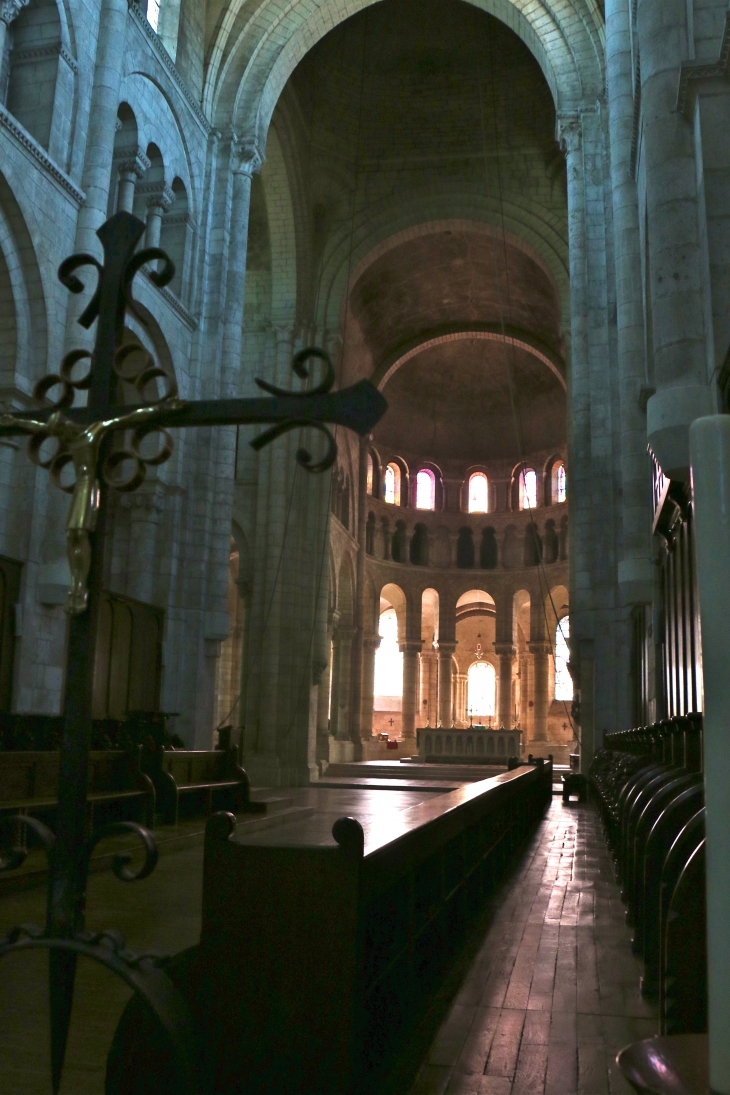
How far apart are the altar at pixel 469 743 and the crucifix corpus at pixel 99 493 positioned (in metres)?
21.6

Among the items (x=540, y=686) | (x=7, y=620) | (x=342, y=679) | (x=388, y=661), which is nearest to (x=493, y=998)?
(x=7, y=620)

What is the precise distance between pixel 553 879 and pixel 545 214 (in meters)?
18.0

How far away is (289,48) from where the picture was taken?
15836mm

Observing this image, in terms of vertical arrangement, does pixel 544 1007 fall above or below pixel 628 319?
below

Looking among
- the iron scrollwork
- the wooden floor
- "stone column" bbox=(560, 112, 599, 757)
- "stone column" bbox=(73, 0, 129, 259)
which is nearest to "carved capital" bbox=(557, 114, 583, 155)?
"stone column" bbox=(560, 112, 599, 757)

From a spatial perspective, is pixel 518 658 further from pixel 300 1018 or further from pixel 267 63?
pixel 300 1018

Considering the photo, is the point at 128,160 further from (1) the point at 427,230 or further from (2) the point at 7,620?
(1) the point at 427,230

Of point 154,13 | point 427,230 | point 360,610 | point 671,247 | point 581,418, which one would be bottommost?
point 360,610

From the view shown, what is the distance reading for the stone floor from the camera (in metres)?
2.39

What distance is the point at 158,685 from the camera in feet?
A: 41.3

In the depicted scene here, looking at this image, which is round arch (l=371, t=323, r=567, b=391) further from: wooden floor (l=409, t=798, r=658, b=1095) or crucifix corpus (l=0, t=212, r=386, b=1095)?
crucifix corpus (l=0, t=212, r=386, b=1095)

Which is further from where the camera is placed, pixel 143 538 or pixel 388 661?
pixel 388 661

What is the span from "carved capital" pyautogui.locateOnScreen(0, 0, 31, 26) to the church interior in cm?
7

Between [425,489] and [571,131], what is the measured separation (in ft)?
59.5
